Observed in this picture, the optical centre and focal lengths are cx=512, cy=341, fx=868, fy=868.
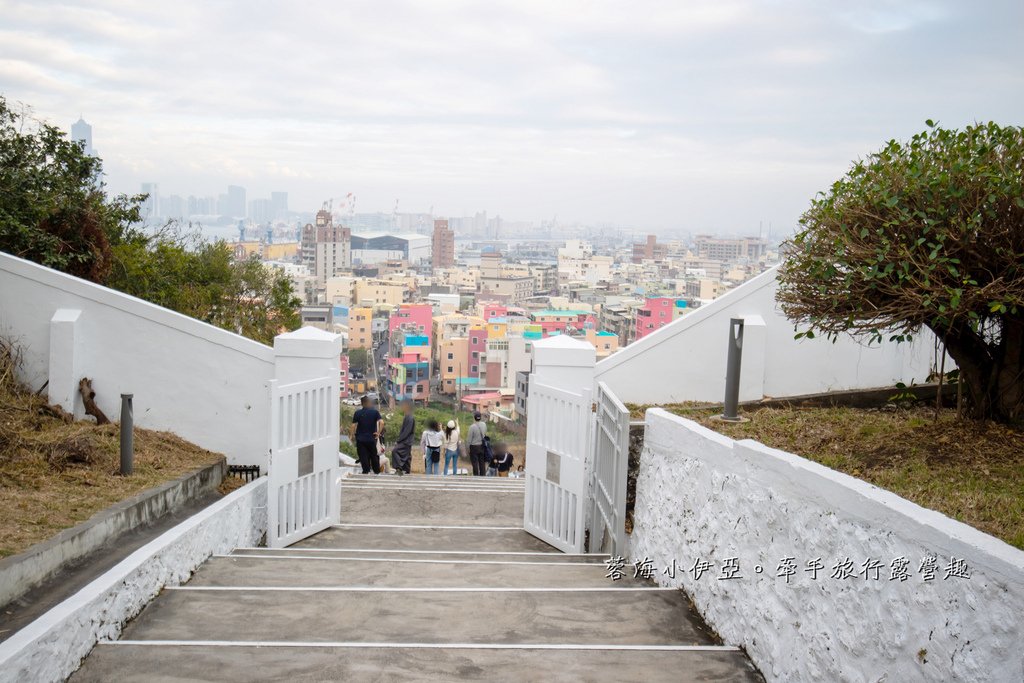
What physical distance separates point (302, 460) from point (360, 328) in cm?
8679

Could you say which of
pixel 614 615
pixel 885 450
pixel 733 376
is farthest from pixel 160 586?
pixel 733 376

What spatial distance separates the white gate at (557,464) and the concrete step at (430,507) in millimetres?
1028

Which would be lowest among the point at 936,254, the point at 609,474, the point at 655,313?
the point at 655,313

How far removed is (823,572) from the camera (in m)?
3.88

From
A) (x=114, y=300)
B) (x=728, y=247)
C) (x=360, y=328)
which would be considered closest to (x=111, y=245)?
(x=114, y=300)

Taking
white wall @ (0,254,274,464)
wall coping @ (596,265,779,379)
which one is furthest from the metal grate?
wall coping @ (596,265,779,379)

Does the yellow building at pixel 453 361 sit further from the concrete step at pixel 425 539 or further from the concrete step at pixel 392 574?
the concrete step at pixel 392 574

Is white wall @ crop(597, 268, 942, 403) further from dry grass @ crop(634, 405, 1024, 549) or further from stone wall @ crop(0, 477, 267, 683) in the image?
stone wall @ crop(0, 477, 267, 683)

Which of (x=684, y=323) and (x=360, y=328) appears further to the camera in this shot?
(x=360, y=328)

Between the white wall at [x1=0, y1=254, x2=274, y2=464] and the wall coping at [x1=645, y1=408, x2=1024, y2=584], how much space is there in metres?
5.31

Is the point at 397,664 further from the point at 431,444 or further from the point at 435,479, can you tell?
the point at 431,444

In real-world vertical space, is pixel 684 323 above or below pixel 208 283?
above

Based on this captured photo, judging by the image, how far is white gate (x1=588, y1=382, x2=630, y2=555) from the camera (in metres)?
6.59

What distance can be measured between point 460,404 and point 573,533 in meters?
63.4
